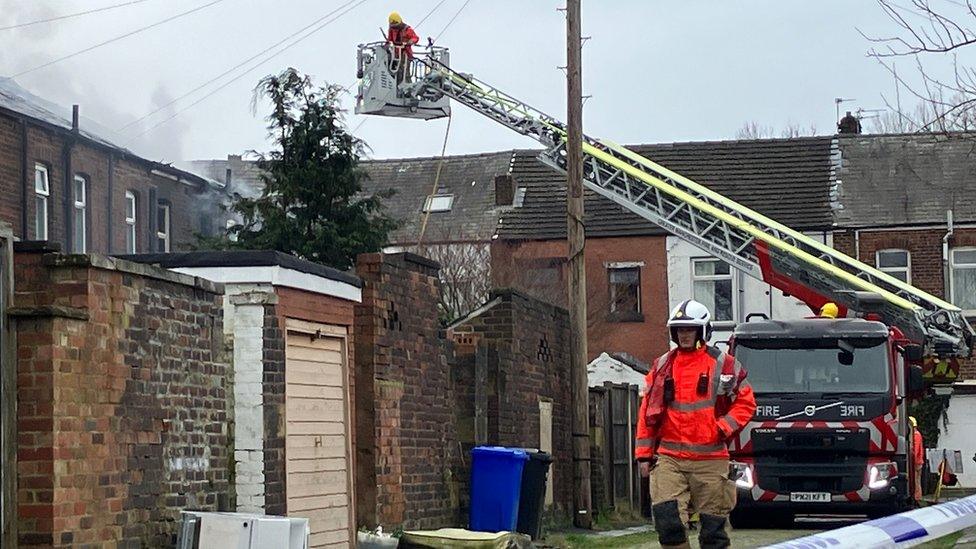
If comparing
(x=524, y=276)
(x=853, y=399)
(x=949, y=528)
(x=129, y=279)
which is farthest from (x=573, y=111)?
(x=524, y=276)

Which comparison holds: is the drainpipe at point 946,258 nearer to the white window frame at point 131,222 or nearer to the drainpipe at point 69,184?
the white window frame at point 131,222

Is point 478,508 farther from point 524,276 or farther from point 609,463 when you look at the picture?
point 524,276

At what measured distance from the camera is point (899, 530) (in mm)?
8547

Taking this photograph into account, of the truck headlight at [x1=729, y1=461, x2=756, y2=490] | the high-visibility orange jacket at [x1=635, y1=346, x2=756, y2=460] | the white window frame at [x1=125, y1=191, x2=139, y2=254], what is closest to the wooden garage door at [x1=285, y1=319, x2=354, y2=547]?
the high-visibility orange jacket at [x1=635, y1=346, x2=756, y2=460]

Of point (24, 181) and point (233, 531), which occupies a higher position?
point (24, 181)

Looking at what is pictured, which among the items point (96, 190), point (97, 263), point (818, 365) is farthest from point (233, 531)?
point (96, 190)

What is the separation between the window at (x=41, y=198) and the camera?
35.8 metres

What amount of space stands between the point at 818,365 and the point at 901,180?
80.0 ft

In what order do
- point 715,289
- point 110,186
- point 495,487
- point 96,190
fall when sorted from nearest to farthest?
point 495,487
point 96,190
point 110,186
point 715,289

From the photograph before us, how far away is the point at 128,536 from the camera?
11.6m

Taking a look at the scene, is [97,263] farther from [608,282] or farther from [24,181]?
[608,282]

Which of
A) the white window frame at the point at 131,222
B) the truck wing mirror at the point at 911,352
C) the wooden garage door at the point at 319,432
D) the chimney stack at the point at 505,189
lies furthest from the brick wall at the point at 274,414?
the chimney stack at the point at 505,189

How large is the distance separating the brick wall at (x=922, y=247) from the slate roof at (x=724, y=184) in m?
1.07

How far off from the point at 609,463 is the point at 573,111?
5.57 metres
